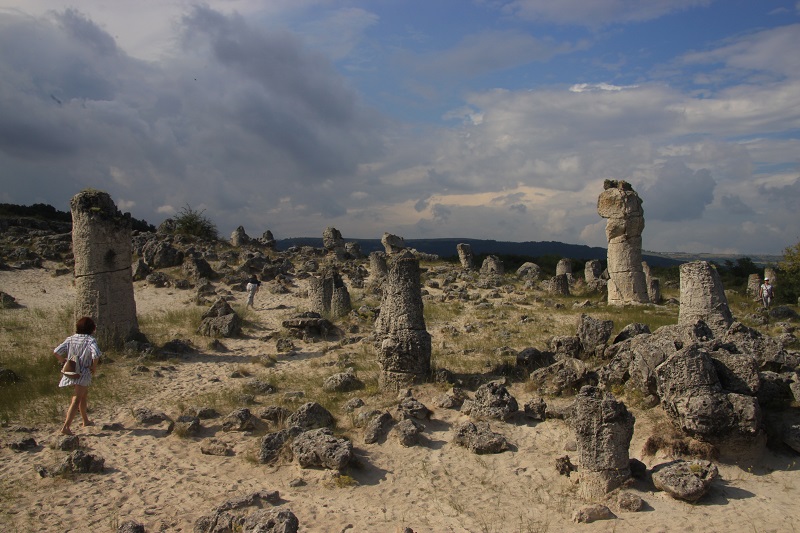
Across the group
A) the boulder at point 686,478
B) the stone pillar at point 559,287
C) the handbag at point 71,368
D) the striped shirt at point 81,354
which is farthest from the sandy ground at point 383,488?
the stone pillar at point 559,287

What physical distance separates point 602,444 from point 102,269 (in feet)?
39.3

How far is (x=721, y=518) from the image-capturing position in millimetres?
5906

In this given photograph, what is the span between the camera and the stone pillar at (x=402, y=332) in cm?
1070

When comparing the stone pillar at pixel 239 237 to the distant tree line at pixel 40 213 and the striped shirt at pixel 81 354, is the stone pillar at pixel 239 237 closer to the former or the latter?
the distant tree line at pixel 40 213

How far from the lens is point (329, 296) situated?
62.2 feet

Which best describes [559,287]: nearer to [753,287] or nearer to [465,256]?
[753,287]

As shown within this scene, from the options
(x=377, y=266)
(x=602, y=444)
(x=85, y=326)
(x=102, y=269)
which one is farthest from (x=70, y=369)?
(x=377, y=266)

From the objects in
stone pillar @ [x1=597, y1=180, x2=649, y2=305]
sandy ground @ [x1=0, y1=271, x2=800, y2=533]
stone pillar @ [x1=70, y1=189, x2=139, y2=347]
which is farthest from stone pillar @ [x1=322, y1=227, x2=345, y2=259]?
sandy ground @ [x1=0, y1=271, x2=800, y2=533]

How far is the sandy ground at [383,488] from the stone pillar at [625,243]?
1190 centimetres

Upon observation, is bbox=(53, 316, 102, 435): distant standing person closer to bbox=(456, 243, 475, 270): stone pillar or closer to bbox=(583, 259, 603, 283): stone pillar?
bbox=(583, 259, 603, 283): stone pillar

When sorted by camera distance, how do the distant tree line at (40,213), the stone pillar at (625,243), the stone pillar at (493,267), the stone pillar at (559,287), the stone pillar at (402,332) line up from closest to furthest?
the stone pillar at (402,332) → the stone pillar at (625,243) → the stone pillar at (559,287) → the stone pillar at (493,267) → the distant tree line at (40,213)

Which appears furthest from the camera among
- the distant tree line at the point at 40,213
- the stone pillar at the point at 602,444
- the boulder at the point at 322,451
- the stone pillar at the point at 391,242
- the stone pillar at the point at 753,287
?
the distant tree line at the point at 40,213

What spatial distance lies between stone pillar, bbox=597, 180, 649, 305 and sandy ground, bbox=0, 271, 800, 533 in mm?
11897

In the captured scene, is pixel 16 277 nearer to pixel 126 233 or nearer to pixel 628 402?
pixel 126 233
